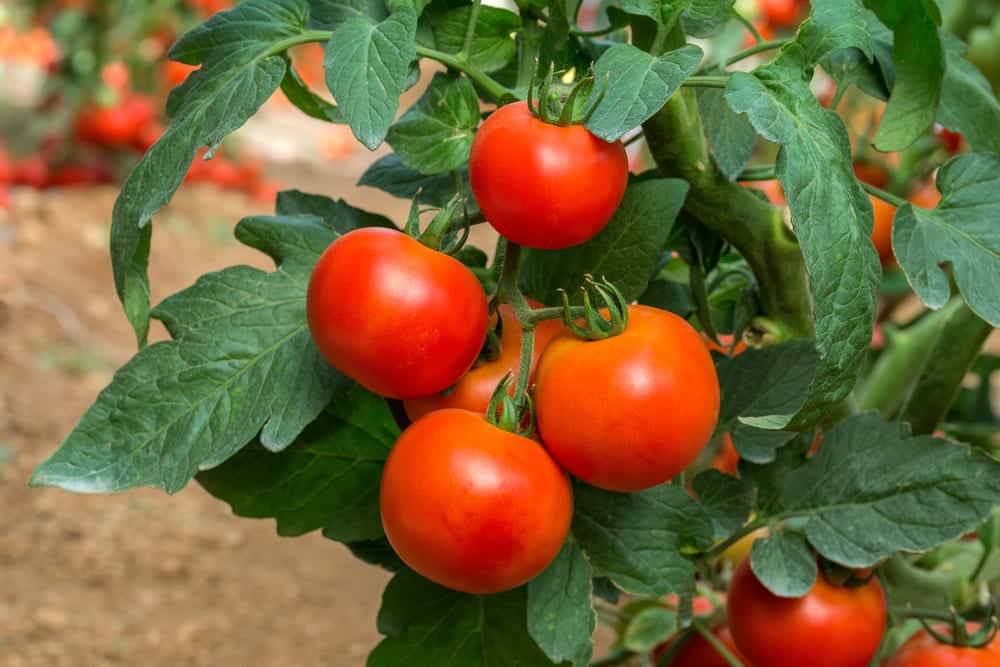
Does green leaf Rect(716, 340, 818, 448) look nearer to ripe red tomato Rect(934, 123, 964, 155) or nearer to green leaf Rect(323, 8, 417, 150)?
green leaf Rect(323, 8, 417, 150)

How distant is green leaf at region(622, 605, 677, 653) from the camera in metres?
0.81

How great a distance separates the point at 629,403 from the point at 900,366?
0.64 m

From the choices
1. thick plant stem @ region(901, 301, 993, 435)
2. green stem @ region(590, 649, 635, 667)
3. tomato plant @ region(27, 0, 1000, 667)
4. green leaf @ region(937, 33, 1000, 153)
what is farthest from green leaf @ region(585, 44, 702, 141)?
green stem @ region(590, 649, 635, 667)

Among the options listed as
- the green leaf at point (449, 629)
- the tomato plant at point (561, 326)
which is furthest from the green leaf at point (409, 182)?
the green leaf at point (449, 629)

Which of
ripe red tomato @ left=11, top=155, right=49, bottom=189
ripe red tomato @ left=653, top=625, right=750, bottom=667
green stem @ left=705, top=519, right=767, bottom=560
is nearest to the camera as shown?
green stem @ left=705, top=519, right=767, bottom=560

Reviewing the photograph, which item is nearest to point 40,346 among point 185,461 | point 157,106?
point 157,106

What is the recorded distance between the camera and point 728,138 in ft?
2.00

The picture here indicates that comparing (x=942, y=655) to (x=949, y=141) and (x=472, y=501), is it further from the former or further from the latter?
(x=949, y=141)

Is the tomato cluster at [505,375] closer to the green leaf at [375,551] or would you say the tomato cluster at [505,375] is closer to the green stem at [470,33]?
the green stem at [470,33]

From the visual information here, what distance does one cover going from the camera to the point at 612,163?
1.55ft

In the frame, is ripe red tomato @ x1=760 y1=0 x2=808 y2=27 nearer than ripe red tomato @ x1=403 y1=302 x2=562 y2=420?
No

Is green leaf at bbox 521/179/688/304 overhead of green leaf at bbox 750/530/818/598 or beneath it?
overhead

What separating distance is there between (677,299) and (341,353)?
25 centimetres

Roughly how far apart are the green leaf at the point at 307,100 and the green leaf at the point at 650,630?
1.47 feet
